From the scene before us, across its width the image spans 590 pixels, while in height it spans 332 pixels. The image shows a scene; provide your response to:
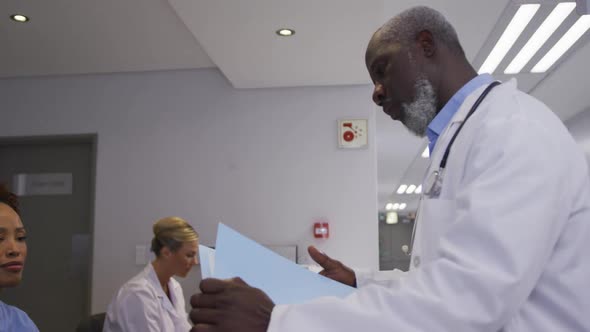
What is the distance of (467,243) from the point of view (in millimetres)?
777

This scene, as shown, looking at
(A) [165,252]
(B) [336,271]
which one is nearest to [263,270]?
(B) [336,271]

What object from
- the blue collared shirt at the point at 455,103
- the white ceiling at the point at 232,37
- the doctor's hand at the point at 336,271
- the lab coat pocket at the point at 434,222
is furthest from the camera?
the white ceiling at the point at 232,37

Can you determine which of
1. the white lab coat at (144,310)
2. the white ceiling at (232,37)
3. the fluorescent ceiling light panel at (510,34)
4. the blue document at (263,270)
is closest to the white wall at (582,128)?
the white ceiling at (232,37)

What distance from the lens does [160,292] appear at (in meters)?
3.28

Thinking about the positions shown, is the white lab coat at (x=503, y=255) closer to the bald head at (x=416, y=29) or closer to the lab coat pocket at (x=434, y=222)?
the lab coat pocket at (x=434, y=222)

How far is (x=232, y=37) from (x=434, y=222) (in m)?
2.70

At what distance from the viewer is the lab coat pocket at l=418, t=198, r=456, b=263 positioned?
936mm

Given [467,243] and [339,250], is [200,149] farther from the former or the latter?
[467,243]

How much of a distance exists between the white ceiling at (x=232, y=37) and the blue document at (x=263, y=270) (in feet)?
7.50

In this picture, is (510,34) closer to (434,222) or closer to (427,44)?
(427,44)

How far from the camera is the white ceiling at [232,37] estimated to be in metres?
3.14

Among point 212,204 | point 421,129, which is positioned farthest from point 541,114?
point 212,204

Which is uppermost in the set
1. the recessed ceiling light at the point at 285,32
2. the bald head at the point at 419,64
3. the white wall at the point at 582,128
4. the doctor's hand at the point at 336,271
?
the recessed ceiling light at the point at 285,32

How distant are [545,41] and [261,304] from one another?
12.1ft
